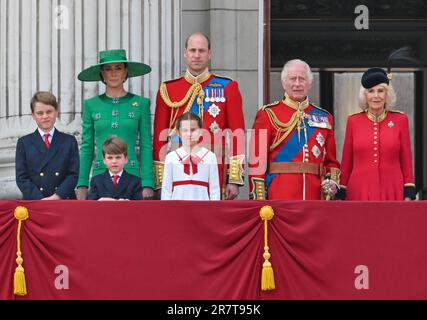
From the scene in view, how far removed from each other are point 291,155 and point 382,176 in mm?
720

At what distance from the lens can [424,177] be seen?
15844 millimetres

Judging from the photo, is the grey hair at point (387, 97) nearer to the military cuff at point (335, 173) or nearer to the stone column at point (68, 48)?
the military cuff at point (335, 173)

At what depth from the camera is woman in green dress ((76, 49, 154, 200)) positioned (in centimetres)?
1231

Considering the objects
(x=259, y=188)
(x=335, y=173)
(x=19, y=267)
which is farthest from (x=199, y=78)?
(x=19, y=267)

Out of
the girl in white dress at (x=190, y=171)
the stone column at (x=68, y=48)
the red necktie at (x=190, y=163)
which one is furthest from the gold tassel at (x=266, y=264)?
the stone column at (x=68, y=48)

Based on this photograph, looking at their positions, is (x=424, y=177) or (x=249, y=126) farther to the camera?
(x=424, y=177)

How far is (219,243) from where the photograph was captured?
11352 millimetres

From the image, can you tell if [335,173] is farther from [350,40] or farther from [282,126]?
[350,40]

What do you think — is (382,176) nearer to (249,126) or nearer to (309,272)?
(309,272)

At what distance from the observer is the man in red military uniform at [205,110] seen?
12.3 m

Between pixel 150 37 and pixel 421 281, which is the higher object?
pixel 150 37

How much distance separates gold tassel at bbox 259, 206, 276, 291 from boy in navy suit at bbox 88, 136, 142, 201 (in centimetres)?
119
